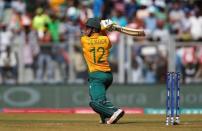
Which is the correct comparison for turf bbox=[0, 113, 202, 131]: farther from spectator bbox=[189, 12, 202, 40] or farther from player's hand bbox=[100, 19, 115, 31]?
spectator bbox=[189, 12, 202, 40]

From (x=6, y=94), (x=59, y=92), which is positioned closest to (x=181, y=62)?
(x=59, y=92)

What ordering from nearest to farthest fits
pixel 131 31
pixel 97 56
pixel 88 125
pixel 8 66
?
pixel 88 125 < pixel 131 31 < pixel 97 56 < pixel 8 66

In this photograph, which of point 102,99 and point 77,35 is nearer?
point 102,99

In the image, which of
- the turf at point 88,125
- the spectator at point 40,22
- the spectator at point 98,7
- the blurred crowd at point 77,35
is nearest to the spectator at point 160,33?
the blurred crowd at point 77,35

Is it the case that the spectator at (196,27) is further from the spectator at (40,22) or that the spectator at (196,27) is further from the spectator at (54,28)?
the spectator at (40,22)

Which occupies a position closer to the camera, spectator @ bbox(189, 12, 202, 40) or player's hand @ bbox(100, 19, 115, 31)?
player's hand @ bbox(100, 19, 115, 31)

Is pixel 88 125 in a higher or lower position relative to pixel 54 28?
lower

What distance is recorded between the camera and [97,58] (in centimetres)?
1482

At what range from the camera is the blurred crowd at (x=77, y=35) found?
23672 mm

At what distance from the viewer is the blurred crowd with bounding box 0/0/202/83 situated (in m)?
23.7

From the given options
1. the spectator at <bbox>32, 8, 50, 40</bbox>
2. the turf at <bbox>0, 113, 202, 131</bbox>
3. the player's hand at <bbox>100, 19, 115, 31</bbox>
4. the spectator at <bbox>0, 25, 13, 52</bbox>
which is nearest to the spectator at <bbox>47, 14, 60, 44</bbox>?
the spectator at <bbox>32, 8, 50, 40</bbox>

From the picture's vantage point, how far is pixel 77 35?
80.2 feet

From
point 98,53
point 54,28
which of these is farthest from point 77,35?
point 98,53

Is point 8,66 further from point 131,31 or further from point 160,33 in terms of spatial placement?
point 131,31
